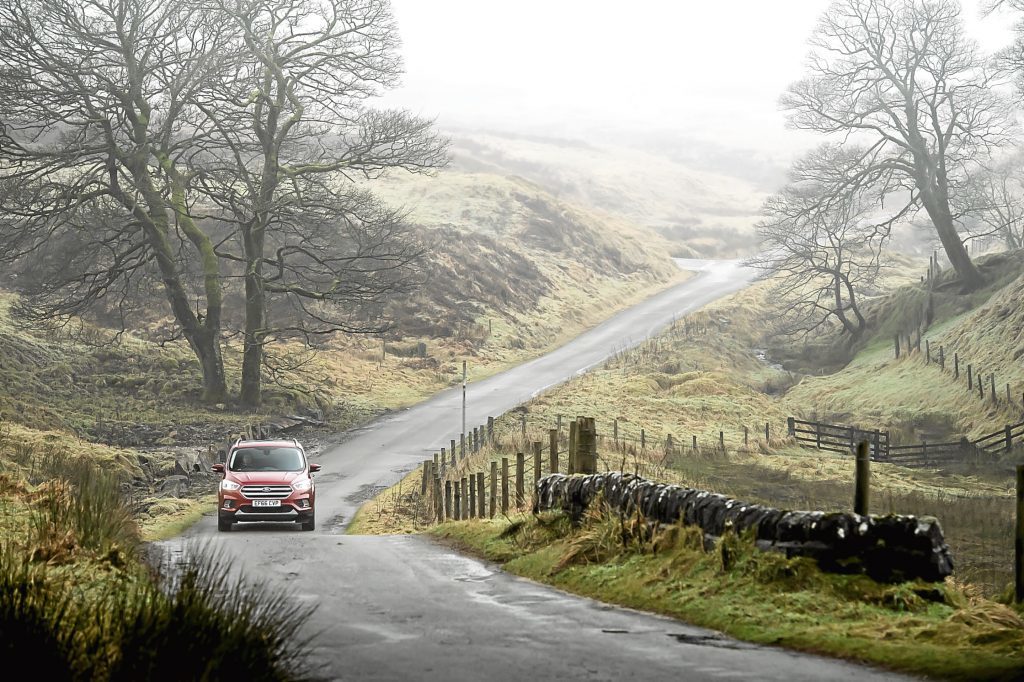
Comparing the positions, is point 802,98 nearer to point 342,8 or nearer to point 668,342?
point 668,342

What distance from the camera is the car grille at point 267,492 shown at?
25.4m

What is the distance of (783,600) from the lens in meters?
12.4

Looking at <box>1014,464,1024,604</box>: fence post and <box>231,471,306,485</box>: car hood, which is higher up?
<box>1014,464,1024,604</box>: fence post

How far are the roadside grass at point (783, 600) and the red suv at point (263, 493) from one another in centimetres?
920

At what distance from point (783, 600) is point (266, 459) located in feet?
53.3

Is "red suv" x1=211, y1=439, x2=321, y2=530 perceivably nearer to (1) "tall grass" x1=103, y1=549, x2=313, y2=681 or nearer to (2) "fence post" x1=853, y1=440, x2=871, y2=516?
(2) "fence post" x1=853, y1=440, x2=871, y2=516

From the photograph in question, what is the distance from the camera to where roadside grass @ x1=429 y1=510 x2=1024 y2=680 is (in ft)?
34.5

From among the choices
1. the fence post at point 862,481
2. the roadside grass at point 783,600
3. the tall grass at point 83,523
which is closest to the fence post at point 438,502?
the roadside grass at point 783,600

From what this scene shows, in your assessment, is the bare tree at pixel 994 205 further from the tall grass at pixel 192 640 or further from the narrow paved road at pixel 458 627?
the tall grass at pixel 192 640

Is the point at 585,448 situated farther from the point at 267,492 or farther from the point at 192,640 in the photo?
the point at 192,640

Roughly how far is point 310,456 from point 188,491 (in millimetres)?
8050

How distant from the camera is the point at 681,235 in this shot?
14800cm

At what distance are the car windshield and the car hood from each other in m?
0.31

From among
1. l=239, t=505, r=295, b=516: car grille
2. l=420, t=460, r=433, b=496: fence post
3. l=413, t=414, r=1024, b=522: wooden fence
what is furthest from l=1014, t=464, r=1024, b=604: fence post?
l=420, t=460, r=433, b=496: fence post
